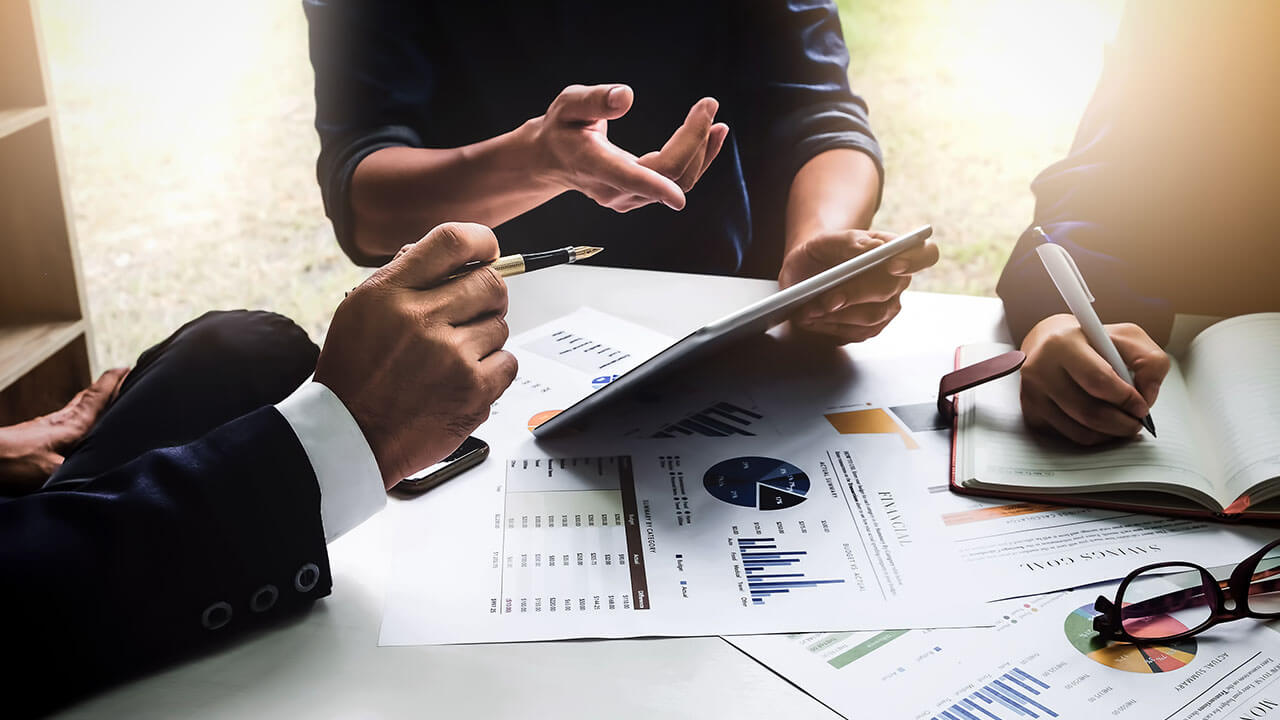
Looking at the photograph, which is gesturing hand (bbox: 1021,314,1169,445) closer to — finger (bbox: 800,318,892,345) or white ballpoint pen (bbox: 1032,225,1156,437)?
white ballpoint pen (bbox: 1032,225,1156,437)

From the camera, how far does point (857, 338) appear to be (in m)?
1.08

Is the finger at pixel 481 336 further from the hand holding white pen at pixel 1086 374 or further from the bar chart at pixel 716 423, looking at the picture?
the hand holding white pen at pixel 1086 374

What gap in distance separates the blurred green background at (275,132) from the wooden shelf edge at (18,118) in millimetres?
1256

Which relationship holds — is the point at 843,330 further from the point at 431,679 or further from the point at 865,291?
the point at 431,679

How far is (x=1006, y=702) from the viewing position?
1.97 feet

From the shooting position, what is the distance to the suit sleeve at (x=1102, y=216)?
1.10 meters

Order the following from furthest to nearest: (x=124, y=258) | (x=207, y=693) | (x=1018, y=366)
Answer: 1. (x=124, y=258)
2. (x=1018, y=366)
3. (x=207, y=693)

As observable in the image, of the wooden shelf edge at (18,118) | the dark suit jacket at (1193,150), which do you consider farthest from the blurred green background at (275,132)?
the dark suit jacket at (1193,150)

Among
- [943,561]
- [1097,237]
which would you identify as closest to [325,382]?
[943,561]

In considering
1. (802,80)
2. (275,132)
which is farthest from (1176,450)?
(275,132)

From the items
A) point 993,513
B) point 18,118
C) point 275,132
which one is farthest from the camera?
point 275,132

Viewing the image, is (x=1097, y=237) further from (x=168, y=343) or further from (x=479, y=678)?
(x=168, y=343)

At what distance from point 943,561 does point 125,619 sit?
1.96 feet

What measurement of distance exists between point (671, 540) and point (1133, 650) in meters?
0.34
